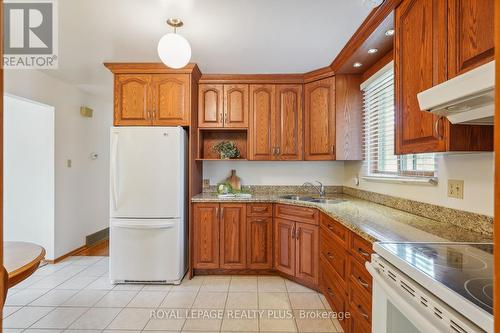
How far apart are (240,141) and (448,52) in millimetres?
2428

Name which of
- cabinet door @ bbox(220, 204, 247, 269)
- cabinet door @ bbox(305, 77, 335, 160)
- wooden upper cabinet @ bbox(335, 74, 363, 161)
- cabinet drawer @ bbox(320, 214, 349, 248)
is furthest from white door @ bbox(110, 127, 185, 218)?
wooden upper cabinet @ bbox(335, 74, 363, 161)

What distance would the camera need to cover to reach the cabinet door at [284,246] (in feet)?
8.54

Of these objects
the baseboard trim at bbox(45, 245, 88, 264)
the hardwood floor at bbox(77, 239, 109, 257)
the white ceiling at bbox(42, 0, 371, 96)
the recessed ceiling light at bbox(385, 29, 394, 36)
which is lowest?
the hardwood floor at bbox(77, 239, 109, 257)

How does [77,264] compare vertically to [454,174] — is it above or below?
below

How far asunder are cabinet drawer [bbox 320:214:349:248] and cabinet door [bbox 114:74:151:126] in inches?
84.1

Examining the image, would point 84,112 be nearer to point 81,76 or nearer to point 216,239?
point 81,76

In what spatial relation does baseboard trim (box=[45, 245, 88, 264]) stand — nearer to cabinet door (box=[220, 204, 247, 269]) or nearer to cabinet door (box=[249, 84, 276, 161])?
cabinet door (box=[220, 204, 247, 269])

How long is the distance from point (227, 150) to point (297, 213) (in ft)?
3.88

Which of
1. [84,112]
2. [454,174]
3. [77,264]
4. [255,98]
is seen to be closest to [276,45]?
[255,98]

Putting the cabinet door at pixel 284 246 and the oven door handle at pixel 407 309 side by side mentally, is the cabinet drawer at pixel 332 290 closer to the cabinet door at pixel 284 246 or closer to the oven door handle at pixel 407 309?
the cabinet door at pixel 284 246

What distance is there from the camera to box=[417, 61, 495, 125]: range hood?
70 centimetres

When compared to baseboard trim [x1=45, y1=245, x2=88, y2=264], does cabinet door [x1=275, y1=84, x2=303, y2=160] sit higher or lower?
higher

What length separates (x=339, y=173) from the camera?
3.31m

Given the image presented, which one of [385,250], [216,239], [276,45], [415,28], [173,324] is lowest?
[173,324]
